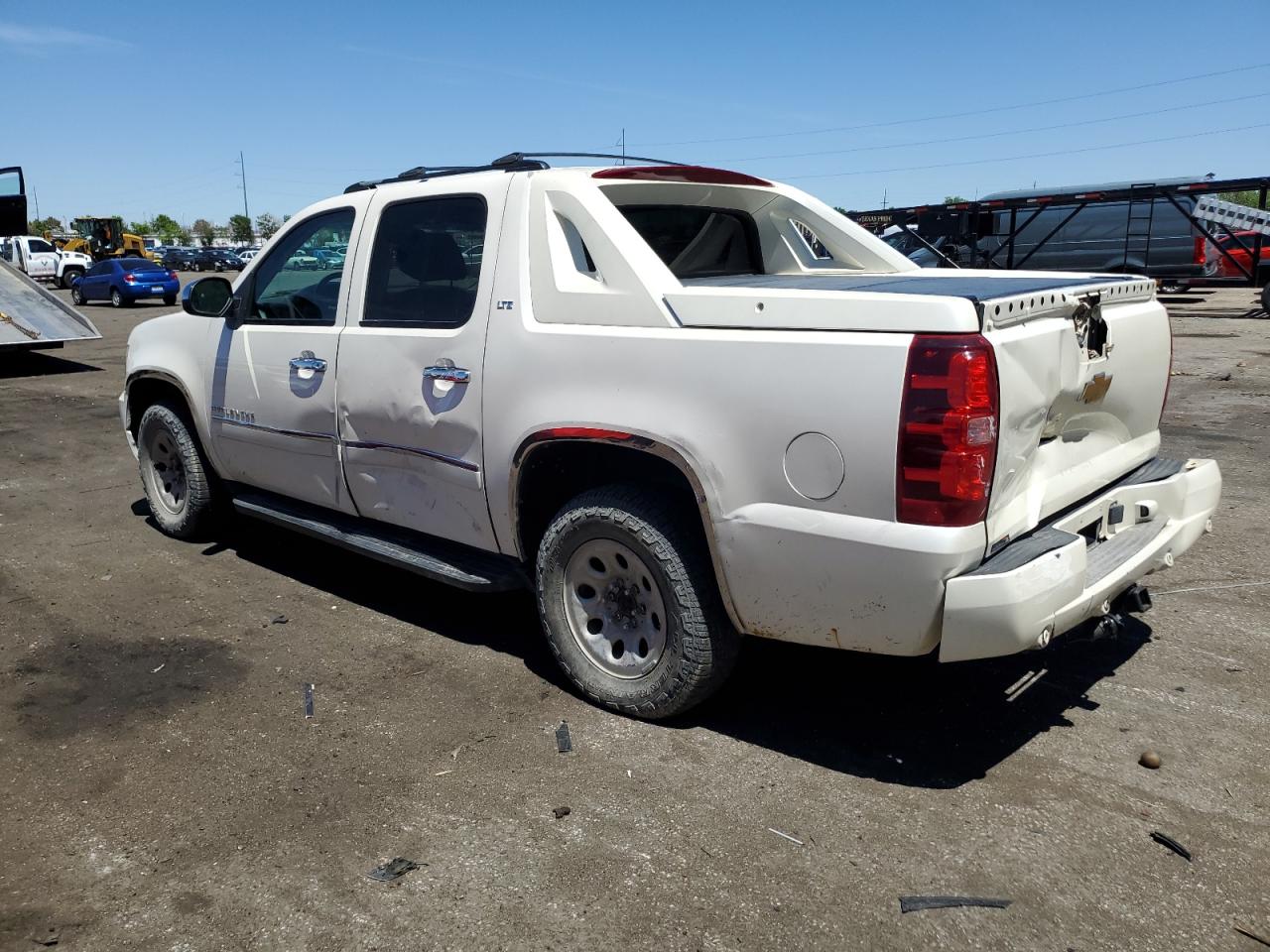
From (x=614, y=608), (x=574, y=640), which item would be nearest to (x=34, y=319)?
(x=574, y=640)

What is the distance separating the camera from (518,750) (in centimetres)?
366

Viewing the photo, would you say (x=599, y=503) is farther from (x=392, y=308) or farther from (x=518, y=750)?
(x=392, y=308)

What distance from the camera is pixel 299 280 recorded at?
510 cm

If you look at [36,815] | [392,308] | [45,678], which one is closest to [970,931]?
[36,815]

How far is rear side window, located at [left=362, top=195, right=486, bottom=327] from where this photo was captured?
4207 mm

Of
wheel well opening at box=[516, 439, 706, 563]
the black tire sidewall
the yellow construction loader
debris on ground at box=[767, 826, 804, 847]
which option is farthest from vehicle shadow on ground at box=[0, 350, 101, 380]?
the yellow construction loader

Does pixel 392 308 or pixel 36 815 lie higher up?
pixel 392 308

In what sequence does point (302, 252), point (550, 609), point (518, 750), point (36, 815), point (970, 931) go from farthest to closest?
point (302, 252) < point (550, 609) < point (518, 750) < point (36, 815) < point (970, 931)

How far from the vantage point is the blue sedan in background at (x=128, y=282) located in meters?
29.9

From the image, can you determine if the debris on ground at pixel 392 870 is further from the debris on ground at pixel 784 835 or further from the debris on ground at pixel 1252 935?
the debris on ground at pixel 1252 935

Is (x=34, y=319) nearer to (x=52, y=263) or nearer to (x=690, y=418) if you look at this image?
(x=690, y=418)

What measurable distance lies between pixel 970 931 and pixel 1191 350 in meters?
15.4

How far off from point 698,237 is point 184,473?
3.31 m

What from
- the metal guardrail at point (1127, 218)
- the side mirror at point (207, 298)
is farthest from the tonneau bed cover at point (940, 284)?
the metal guardrail at point (1127, 218)
